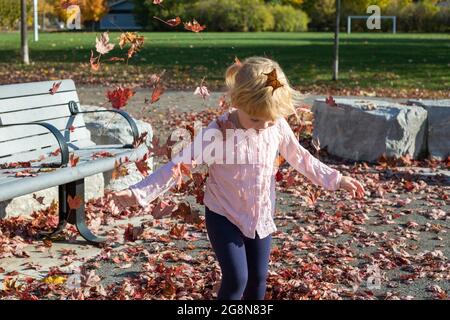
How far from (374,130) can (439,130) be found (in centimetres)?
79

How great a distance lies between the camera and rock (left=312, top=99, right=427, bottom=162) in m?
8.88

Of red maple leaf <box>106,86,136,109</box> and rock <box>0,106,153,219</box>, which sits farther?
rock <box>0,106,153,219</box>

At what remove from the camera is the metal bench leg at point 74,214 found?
564cm

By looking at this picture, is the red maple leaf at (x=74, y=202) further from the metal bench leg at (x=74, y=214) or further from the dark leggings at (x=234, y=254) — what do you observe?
the dark leggings at (x=234, y=254)

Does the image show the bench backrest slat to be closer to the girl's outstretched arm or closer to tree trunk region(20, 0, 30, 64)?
the girl's outstretched arm

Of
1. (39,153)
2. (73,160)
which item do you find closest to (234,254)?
(73,160)

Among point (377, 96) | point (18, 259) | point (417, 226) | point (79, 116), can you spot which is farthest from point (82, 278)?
point (377, 96)

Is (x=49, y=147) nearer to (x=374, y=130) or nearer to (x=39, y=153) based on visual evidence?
(x=39, y=153)

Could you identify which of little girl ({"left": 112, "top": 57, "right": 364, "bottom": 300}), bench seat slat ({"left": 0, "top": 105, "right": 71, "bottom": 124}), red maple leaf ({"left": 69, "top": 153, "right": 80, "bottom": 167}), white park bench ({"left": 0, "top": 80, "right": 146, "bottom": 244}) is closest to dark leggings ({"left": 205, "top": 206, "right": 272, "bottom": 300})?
little girl ({"left": 112, "top": 57, "right": 364, "bottom": 300})

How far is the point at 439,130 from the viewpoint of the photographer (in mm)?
9117

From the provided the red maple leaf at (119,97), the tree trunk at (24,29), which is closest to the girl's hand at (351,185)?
the red maple leaf at (119,97)

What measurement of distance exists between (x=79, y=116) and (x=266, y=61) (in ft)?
11.4

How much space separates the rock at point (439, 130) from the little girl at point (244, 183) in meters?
5.56

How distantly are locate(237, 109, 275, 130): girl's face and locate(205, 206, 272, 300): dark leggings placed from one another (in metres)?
0.43
